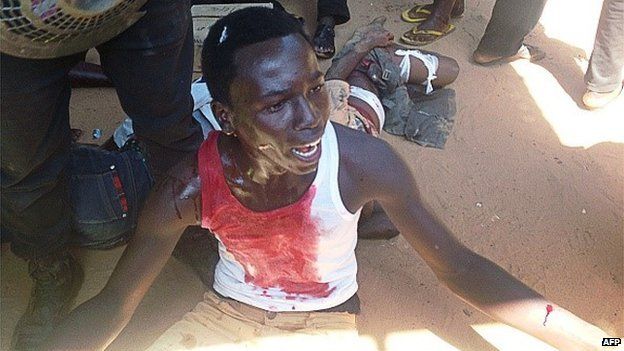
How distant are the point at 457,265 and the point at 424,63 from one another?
134 cm

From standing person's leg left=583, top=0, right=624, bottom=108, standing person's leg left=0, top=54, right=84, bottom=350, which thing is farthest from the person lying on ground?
standing person's leg left=0, top=54, right=84, bottom=350

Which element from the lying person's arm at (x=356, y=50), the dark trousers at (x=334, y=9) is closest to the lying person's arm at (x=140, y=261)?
the lying person's arm at (x=356, y=50)

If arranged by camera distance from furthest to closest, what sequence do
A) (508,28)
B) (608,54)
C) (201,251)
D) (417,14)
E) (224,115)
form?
(417,14)
(508,28)
(608,54)
(201,251)
(224,115)

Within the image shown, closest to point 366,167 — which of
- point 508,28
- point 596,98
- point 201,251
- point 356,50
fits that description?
point 201,251

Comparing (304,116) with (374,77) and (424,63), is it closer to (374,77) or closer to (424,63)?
(374,77)

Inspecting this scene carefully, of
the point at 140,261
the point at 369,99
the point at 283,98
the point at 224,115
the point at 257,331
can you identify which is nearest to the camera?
the point at 283,98

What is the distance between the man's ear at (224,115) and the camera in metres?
1.47

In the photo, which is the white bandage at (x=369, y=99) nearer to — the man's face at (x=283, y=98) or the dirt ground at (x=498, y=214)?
the dirt ground at (x=498, y=214)

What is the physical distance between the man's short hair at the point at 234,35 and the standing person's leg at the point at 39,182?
421mm

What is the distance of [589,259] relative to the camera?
2.30 metres

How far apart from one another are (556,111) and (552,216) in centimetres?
68

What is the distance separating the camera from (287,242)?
165cm

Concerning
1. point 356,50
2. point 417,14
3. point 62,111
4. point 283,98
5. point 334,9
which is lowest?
point 417,14

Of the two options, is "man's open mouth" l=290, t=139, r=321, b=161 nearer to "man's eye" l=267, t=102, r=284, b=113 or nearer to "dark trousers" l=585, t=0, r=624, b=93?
"man's eye" l=267, t=102, r=284, b=113
